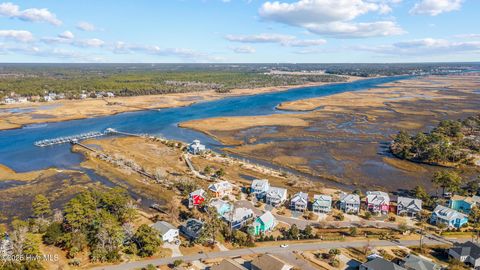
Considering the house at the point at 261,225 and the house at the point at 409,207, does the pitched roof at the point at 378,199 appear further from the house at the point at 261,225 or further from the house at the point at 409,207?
the house at the point at 261,225

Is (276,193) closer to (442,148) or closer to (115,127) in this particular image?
(442,148)

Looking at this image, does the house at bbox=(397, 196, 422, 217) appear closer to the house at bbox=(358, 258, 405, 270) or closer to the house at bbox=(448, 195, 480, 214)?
the house at bbox=(448, 195, 480, 214)

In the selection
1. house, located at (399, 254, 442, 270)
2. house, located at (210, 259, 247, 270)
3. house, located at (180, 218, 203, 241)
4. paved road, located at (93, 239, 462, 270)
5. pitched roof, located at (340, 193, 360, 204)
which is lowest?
paved road, located at (93, 239, 462, 270)

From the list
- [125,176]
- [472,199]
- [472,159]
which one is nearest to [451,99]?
[472,159]

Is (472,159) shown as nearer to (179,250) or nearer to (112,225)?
(179,250)

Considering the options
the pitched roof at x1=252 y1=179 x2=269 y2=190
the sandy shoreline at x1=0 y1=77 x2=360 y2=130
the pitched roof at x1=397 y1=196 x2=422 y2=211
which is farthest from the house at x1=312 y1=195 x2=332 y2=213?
the sandy shoreline at x1=0 y1=77 x2=360 y2=130

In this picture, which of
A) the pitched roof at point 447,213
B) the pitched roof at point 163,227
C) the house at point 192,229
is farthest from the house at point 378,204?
the pitched roof at point 163,227
